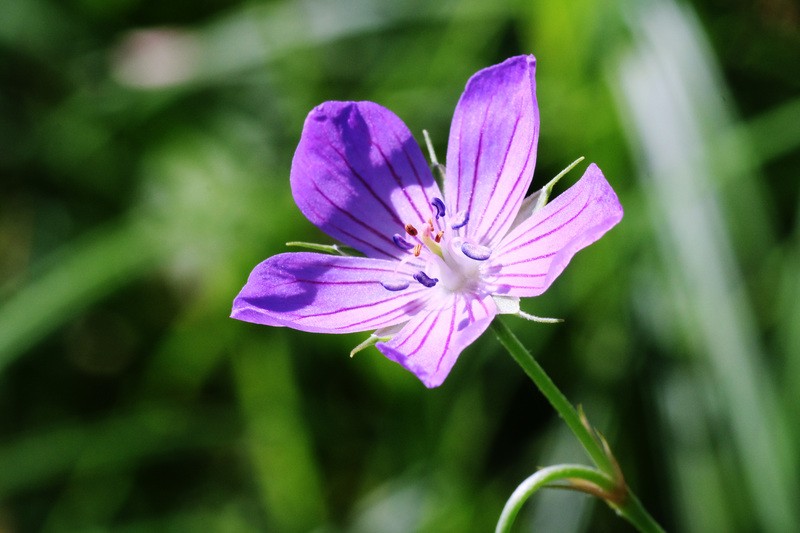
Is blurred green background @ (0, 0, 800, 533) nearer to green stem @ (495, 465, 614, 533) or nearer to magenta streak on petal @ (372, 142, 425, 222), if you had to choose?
magenta streak on petal @ (372, 142, 425, 222)

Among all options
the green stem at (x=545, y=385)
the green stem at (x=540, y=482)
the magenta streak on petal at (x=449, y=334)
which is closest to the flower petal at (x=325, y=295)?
→ the magenta streak on petal at (x=449, y=334)

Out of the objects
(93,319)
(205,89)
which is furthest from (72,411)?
(205,89)

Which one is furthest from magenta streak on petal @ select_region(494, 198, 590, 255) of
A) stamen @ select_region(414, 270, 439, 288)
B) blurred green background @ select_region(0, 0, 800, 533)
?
blurred green background @ select_region(0, 0, 800, 533)

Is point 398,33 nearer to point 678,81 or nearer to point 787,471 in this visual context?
point 678,81

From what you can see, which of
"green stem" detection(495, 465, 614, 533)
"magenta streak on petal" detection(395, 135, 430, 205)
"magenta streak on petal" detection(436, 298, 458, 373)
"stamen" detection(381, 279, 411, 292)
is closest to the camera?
"green stem" detection(495, 465, 614, 533)

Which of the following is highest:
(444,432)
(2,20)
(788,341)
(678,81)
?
(2,20)

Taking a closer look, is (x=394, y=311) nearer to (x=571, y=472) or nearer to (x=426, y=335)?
(x=426, y=335)
